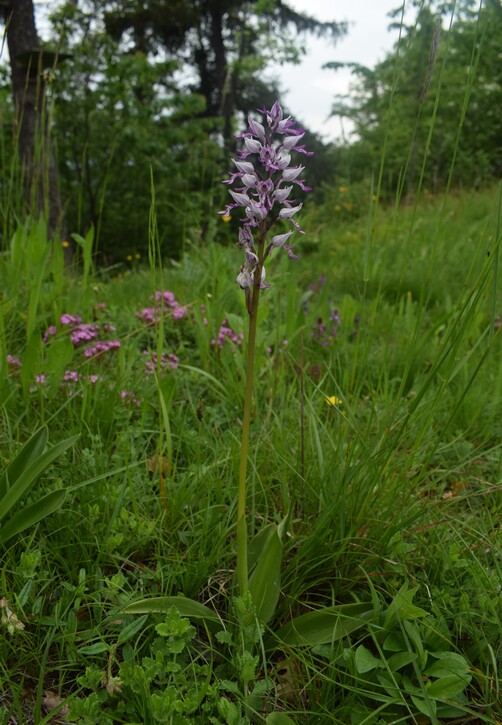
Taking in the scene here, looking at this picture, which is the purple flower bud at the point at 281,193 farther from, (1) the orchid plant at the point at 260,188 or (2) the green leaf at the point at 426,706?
(2) the green leaf at the point at 426,706

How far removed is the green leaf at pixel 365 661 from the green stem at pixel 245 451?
25 centimetres

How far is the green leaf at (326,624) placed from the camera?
1.10 m

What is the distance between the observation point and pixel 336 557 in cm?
122

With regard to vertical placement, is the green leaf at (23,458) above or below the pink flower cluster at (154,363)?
above

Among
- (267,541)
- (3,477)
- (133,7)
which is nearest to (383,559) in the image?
(267,541)

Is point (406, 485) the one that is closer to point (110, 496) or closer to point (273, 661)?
point (273, 661)

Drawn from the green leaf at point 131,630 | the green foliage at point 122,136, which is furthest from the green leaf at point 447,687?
the green foliage at point 122,136

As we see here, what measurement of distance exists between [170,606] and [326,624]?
0.34 meters

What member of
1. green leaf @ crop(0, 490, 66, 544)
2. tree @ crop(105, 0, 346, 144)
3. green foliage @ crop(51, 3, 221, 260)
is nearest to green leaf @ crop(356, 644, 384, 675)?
green leaf @ crop(0, 490, 66, 544)

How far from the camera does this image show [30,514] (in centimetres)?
120

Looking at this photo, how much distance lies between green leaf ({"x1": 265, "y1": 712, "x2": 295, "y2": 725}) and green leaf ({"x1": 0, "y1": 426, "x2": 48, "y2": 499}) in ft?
2.45

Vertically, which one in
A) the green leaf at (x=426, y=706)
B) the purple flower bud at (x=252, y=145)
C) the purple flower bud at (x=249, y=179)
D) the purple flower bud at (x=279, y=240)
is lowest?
the green leaf at (x=426, y=706)

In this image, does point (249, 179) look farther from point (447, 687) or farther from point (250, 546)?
point (447, 687)

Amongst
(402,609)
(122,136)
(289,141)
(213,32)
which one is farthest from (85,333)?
(213,32)
